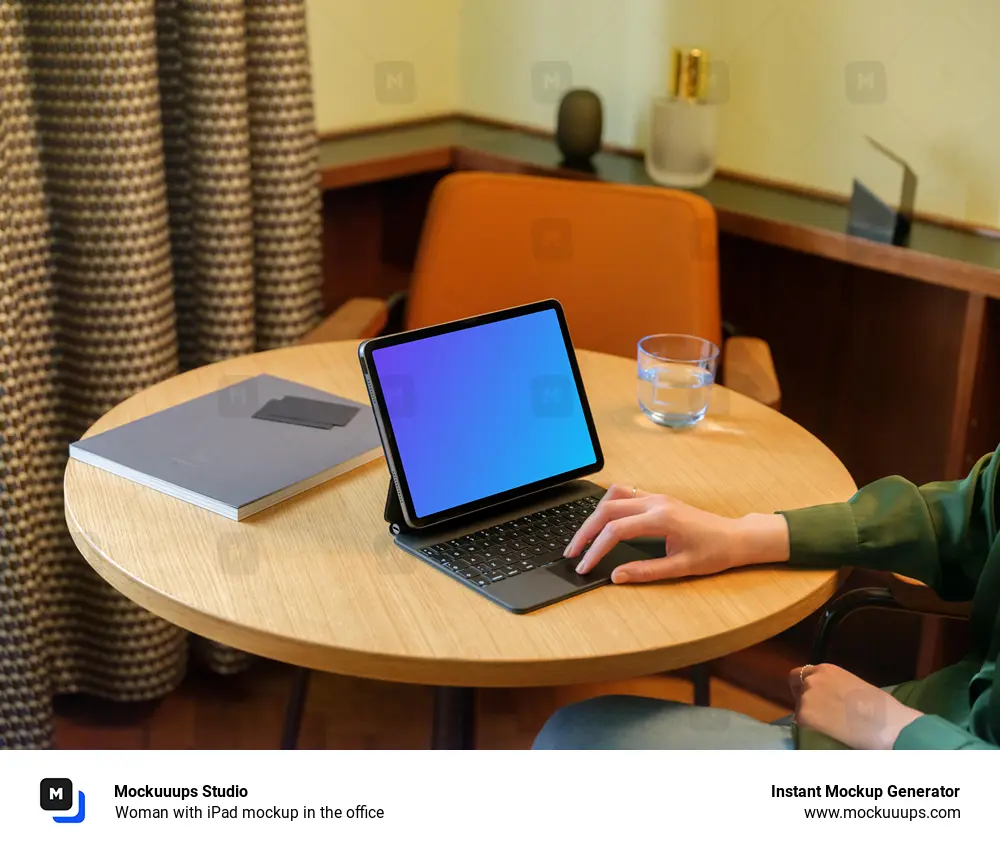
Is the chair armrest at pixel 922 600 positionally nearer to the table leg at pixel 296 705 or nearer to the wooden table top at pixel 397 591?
the wooden table top at pixel 397 591

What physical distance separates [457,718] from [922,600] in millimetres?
451

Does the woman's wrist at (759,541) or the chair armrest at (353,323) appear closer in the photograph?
the woman's wrist at (759,541)

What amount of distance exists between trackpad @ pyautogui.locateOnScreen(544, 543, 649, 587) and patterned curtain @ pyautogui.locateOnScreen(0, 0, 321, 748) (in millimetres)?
789

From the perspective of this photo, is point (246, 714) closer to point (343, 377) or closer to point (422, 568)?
point (343, 377)

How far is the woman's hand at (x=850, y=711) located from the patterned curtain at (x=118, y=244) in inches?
38.1

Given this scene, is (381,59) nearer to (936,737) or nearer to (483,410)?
(483,410)

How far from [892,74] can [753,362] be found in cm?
47

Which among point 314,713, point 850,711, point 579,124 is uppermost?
point 579,124

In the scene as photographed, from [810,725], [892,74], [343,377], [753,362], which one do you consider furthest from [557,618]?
[892,74]

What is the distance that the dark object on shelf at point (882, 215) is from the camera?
1498mm

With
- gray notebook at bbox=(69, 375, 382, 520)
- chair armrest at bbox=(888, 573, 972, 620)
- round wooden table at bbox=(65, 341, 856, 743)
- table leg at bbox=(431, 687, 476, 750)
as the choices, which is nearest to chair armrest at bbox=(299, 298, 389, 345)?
gray notebook at bbox=(69, 375, 382, 520)

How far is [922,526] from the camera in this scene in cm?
102
